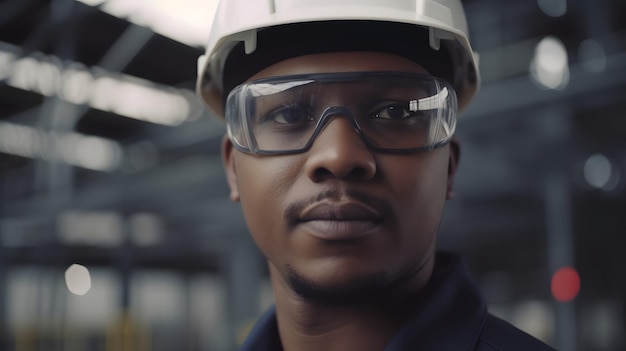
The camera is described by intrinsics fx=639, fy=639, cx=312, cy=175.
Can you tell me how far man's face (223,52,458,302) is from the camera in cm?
98

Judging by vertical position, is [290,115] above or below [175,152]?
above

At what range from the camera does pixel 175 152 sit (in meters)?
8.23

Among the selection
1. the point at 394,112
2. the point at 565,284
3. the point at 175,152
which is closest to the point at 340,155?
the point at 394,112

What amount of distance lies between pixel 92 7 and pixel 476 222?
24.3 ft

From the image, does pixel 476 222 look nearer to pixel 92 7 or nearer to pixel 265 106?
pixel 92 7

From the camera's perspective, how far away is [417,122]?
1072 millimetres

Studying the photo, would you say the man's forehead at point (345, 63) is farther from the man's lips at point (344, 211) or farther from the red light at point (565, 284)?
the red light at point (565, 284)

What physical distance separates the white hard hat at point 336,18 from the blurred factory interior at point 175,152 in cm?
337

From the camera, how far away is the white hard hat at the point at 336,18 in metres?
1.08

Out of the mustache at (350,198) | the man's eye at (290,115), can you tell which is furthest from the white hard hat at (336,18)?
the mustache at (350,198)

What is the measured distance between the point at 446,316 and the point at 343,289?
0.20 meters

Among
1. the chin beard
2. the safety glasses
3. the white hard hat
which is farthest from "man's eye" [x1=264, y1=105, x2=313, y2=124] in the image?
the chin beard

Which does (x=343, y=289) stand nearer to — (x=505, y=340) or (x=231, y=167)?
(x=505, y=340)

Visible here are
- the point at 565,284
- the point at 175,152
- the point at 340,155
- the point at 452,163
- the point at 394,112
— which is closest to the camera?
the point at 340,155
